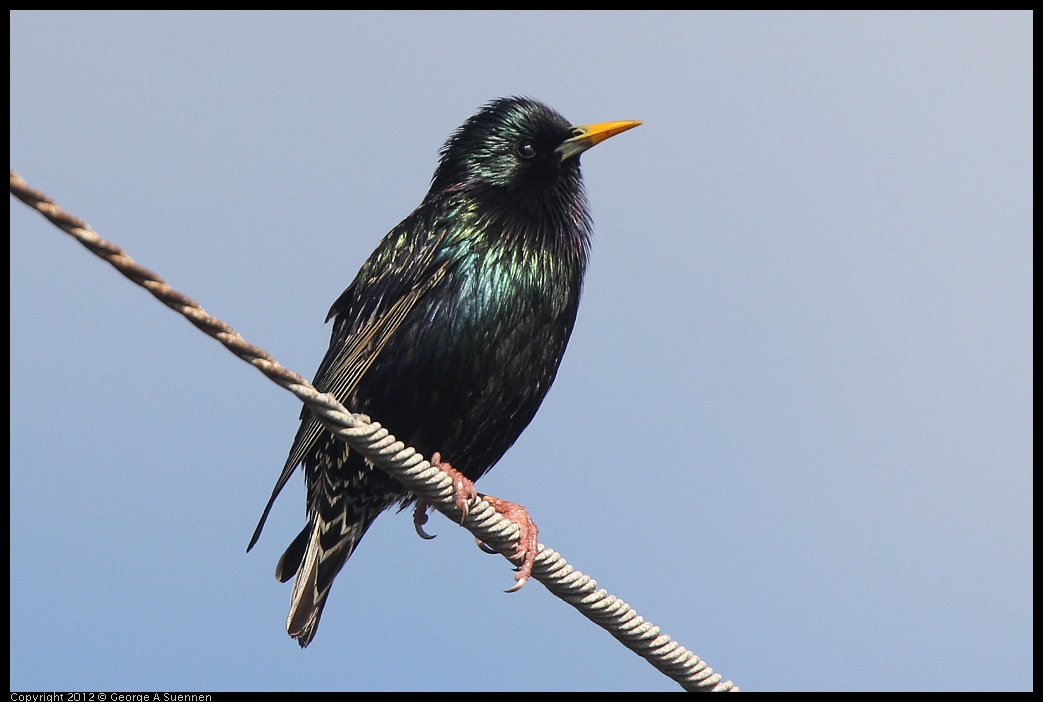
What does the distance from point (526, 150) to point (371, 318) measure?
3.10 ft

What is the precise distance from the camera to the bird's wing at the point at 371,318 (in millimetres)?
4172

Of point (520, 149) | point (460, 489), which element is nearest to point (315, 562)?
point (460, 489)

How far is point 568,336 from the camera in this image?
4469 millimetres

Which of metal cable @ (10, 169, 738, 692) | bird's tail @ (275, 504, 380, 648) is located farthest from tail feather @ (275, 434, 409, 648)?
metal cable @ (10, 169, 738, 692)

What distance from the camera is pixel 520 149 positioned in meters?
4.75

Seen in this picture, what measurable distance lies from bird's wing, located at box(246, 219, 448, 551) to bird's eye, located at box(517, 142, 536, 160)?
0.54 meters

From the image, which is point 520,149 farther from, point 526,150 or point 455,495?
point 455,495

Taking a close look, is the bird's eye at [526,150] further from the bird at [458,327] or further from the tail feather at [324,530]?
the tail feather at [324,530]

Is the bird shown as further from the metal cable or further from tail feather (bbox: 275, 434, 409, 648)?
the metal cable

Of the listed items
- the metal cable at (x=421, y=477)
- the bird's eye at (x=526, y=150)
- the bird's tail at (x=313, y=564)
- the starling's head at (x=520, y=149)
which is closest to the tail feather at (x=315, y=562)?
the bird's tail at (x=313, y=564)

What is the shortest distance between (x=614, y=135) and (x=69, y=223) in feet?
9.32

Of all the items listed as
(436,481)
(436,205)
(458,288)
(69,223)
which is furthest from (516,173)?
(69,223)

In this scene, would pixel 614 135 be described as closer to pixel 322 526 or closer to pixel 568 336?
pixel 568 336

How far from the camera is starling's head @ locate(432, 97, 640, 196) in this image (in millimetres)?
4691
